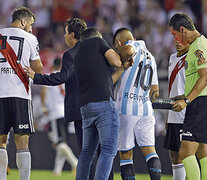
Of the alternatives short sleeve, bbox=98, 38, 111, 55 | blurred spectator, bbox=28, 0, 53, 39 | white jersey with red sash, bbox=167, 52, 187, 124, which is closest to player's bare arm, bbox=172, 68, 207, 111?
short sleeve, bbox=98, 38, 111, 55

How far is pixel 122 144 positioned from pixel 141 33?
750 centimetres

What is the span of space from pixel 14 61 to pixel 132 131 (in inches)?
69.8

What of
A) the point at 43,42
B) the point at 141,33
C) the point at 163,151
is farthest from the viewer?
the point at 43,42

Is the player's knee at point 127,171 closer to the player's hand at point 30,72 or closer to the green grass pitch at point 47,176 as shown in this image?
the player's hand at point 30,72

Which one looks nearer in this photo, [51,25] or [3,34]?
[3,34]

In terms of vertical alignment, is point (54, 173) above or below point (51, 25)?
below

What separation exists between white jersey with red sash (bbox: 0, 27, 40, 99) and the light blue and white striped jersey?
4.01ft

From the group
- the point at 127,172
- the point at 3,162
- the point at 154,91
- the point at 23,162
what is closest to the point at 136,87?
the point at 154,91

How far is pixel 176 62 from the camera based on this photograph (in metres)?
7.30

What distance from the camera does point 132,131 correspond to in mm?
6770

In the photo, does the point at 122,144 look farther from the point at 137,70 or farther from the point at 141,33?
the point at 141,33

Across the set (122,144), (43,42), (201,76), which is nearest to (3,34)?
(122,144)

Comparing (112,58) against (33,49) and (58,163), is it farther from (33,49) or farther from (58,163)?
(58,163)

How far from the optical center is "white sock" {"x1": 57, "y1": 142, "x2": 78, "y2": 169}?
426 inches
